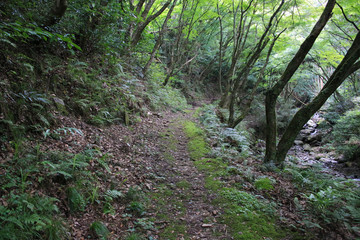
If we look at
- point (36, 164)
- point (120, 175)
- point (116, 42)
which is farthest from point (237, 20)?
point (36, 164)

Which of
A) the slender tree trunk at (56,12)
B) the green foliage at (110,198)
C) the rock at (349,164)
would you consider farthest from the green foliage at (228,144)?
the rock at (349,164)

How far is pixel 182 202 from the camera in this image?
425 centimetres

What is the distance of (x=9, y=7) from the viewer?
4.46m

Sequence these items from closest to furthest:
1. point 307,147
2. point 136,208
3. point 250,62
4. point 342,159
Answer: point 136,208, point 250,62, point 342,159, point 307,147

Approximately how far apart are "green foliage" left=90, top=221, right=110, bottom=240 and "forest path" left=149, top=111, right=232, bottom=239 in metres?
0.87

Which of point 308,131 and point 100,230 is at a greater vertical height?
point 308,131

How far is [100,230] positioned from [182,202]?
1837mm

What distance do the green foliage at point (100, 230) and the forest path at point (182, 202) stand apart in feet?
2.85

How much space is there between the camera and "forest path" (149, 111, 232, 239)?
3.38 m

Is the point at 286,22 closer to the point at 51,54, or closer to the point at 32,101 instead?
the point at 51,54

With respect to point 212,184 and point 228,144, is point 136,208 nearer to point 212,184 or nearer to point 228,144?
point 212,184

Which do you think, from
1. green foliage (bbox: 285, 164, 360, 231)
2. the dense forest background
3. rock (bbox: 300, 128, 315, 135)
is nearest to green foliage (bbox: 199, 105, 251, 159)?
the dense forest background

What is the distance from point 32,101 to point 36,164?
1594mm

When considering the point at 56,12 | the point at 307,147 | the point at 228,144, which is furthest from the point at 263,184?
the point at 307,147
